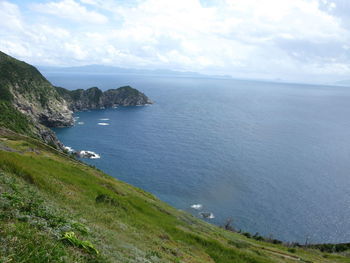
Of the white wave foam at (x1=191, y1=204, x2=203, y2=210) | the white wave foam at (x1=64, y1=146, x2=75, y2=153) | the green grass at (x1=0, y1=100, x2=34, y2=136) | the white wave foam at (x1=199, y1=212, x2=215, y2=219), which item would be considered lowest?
the white wave foam at (x1=199, y1=212, x2=215, y2=219)

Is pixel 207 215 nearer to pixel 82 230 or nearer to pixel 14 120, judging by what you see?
pixel 82 230

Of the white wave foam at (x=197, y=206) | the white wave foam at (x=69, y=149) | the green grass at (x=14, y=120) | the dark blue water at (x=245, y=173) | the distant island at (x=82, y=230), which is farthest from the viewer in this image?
the white wave foam at (x=69, y=149)

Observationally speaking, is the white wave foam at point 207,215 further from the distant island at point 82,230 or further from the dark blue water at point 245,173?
the distant island at point 82,230

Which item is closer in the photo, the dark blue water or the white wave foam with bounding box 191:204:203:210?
the dark blue water

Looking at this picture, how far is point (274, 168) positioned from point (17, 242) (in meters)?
143

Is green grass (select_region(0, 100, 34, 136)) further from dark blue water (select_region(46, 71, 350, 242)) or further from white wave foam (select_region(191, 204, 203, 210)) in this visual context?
white wave foam (select_region(191, 204, 203, 210))

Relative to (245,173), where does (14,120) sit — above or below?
above

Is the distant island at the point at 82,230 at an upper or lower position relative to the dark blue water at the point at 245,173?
upper

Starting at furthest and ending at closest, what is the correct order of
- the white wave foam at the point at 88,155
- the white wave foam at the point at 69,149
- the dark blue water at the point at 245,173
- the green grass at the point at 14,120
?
1. the white wave foam at the point at 69,149
2. the white wave foam at the point at 88,155
3. the green grass at the point at 14,120
4. the dark blue water at the point at 245,173

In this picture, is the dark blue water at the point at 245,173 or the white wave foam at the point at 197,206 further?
the white wave foam at the point at 197,206

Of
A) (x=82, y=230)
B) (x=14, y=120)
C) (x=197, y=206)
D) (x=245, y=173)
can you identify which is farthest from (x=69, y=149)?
(x=82, y=230)

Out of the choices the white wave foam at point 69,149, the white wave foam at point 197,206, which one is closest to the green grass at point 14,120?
the white wave foam at point 69,149

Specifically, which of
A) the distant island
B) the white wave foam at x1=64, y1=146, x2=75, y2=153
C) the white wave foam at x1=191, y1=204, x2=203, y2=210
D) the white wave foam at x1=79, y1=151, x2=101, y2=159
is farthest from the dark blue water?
the distant island

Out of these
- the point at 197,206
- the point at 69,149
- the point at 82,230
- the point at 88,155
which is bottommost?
the point at 197,206
